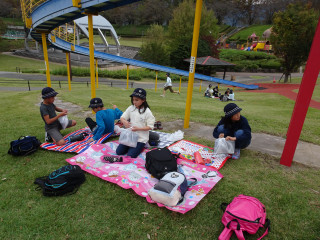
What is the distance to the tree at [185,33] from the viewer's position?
109ft

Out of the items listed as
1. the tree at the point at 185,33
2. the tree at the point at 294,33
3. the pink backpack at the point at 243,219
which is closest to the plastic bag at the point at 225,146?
the pink backpack at the point at 243,219

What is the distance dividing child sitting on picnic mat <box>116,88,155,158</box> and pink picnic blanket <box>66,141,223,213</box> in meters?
0.22

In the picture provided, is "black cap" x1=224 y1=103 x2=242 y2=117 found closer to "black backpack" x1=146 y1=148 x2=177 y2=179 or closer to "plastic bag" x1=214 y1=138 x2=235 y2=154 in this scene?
"plastic bag" x1=214 y1=138 x2=235 y2=154

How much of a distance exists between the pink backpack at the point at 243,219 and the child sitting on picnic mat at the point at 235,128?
170cm

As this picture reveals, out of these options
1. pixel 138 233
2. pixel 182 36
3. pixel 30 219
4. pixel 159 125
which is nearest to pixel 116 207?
pixel 138 233

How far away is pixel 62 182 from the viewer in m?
3.41

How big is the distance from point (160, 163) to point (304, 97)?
293cm

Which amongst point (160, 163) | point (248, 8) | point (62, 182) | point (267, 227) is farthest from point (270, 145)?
point (248, 8)

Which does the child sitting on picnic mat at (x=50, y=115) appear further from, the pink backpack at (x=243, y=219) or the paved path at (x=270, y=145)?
the pink backpack at (x=243, y=219)

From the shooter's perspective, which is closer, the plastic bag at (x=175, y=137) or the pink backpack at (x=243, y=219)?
the pink backpack at (x=243, y=219)

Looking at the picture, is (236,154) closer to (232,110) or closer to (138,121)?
(232,110)

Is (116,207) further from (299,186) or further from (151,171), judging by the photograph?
(299,186)

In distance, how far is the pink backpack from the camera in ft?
8.48

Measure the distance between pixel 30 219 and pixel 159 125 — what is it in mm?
4258
